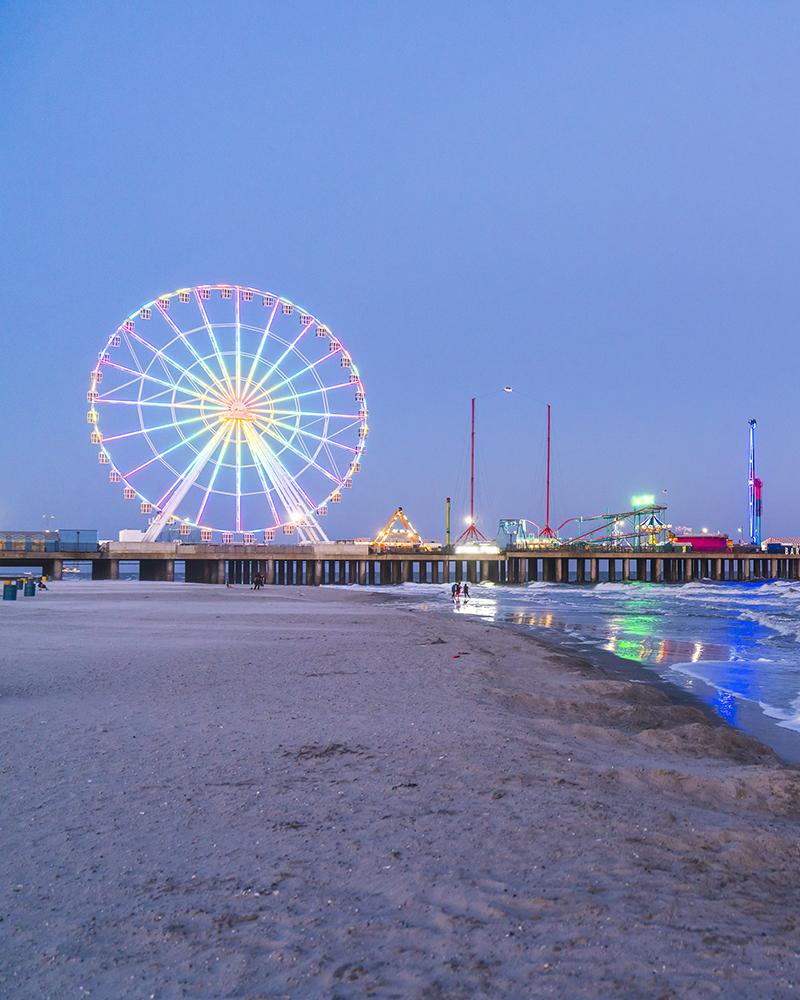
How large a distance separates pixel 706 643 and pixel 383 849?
62.0ft

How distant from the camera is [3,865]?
384 cm

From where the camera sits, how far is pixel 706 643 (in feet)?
66.9

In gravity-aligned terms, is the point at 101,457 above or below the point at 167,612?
above

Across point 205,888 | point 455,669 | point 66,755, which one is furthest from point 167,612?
point 205,888

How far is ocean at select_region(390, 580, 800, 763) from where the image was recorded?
10914 millimetres

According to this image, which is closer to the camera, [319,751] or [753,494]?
[319,751]

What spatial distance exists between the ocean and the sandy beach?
3.14 m

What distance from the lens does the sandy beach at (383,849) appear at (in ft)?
9.71

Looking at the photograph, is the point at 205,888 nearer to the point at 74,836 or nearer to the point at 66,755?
the point at 74,836

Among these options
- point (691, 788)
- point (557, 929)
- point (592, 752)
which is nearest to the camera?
point (557, 929)

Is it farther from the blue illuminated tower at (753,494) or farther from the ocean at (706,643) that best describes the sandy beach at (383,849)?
the blue illuminated tower at (753,494)

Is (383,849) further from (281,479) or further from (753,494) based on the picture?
(753,494)

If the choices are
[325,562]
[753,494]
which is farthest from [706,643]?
[753,494]

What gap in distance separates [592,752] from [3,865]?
4.87 m
